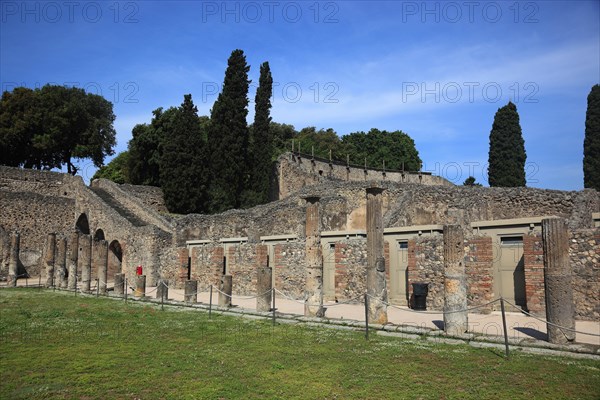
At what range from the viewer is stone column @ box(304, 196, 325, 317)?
45.6 ft

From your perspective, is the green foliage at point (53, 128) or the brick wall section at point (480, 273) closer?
the brick wall section at point (480, 273)

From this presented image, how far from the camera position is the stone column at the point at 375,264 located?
12102 mm

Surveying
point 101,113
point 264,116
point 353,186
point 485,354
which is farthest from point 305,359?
point 101,113

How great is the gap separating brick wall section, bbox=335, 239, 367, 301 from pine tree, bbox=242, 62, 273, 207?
734 inches

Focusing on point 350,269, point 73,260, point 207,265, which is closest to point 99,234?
point 73,260

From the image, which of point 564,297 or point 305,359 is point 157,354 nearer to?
point 305,359

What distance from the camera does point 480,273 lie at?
14406mm

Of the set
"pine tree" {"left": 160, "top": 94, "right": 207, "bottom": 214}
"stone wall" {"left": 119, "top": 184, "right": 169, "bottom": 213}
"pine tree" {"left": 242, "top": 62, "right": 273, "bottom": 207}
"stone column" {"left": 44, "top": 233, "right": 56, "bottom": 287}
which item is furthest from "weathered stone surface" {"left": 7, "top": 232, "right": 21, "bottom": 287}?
"pine tree" {"left": 242, "top": 62, "right": 273, "bottom": 207}

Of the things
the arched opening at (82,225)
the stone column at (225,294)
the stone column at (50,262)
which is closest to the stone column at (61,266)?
the stone column at (50,262)

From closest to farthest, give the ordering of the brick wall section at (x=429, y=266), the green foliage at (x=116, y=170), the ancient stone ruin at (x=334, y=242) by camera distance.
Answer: the ancient stone ruin at (x=334, y=242) < the brick wall section at (x=429, y=266) < the green foliage at (x=116, y=170)

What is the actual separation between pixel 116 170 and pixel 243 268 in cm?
3824

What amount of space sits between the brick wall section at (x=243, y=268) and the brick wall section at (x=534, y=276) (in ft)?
37.9

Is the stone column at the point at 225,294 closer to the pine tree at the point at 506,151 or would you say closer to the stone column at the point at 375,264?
the stone column at the point at 375,264

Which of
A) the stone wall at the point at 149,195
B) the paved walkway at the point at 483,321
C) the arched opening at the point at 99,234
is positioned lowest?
the paved walkway at the point at 483,321
